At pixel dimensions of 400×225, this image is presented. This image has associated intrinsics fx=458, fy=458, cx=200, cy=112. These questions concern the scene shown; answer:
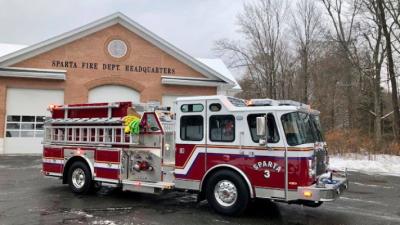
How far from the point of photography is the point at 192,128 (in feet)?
31.8

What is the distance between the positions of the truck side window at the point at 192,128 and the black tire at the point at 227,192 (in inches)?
36.2

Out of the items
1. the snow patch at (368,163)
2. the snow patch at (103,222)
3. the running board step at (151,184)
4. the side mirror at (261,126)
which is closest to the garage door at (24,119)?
the snow patch at (368,163)

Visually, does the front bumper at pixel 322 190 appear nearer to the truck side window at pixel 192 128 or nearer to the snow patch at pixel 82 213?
the truck side window at pixel 192 128

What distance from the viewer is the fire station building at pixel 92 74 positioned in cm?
2555

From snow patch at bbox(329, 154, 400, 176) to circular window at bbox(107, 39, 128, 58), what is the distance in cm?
1389

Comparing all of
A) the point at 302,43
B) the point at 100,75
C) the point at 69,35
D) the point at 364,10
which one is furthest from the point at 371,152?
the point at 302,43

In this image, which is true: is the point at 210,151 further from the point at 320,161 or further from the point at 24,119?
the point at 24,119

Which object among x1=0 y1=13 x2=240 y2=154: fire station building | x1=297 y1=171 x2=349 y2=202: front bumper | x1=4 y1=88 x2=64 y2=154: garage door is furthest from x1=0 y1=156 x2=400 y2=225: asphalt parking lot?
x1=0 y1=13 x2=240 y2=154: fire station building

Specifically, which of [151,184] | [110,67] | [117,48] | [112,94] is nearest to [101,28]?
[117,48]

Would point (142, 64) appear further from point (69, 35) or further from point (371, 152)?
point (371, 152)

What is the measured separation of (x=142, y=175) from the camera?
10.4m

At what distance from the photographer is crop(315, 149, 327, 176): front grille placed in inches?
346

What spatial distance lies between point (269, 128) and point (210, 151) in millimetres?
1348

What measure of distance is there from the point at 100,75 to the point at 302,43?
92.8 ft
